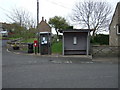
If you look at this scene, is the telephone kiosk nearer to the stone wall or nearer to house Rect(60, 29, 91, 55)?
house Rect(60, 29, 91, 55)

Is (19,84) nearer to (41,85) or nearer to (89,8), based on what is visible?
(41,85)

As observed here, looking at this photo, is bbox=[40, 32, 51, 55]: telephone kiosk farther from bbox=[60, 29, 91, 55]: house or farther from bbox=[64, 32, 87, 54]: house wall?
bbox=[64, 32, 87, 54]: house wall

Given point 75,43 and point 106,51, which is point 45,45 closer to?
point 75,43

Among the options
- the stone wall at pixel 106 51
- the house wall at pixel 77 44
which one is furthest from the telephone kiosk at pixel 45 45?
the stone wall at pixel 106 51

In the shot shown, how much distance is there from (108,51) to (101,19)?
22.8 metres

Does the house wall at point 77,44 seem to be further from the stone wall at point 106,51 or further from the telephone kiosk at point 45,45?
the telephone kiosk at point 45,45

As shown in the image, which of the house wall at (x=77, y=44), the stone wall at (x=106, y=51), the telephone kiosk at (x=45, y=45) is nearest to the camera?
the stone wall at (x=106, y=51)

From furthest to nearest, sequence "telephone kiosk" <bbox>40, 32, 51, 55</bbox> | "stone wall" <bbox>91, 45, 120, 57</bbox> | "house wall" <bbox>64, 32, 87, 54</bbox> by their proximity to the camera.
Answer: "house wall" <bbox>64, 32, 87, 54</bbox>, "telephone kiosk" <bbox>40, 32, 51, 55</bbox>, "stone wall" <bbox>91, 45, 120, 57</bbox>

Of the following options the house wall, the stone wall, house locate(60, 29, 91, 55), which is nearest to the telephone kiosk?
house locate(60, 29, 91, 55)

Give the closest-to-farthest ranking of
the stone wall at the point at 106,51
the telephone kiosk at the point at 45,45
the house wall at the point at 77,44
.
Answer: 1. the stone wall at the point at 106,51
2. the telephone kiosk at the point at 45,45
3. the house wall at the point at 77,44

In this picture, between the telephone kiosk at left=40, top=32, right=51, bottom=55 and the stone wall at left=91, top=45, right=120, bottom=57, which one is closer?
the stone wall at left=91, top=45, right=120, bottom=57

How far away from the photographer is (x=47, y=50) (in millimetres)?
18875

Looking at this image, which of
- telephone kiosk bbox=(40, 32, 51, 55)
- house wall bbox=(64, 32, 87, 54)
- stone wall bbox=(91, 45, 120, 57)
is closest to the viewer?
stone wall bbox=(91, 45, 120, 57)

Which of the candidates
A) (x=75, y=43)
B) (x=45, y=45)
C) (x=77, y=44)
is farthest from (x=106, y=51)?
(x=45, y=45)
